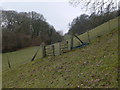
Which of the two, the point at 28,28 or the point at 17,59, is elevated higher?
the point at 28,28

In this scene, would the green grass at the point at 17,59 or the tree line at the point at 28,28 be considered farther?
the tree line at the point at 28,28

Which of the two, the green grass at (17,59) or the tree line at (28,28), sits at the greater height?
the tree line at (28,28)

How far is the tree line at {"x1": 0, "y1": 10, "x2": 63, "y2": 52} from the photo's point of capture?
4403 centimetres

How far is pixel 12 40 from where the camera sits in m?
40.2

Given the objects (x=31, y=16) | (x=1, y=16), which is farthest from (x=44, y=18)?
(x=1, y=16)

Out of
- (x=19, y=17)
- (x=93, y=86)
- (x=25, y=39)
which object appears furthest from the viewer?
(x=19, y=17)

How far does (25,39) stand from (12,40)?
4681 millimetres

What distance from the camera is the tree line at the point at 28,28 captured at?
4403cm

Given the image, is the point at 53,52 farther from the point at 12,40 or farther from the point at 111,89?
the point at 12,40

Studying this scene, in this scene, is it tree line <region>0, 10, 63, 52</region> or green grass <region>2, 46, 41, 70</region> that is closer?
green grass <region>2, 46, 41, 70</region>

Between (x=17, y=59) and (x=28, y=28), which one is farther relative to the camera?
(x=28, y=28)

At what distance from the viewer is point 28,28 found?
48219mm

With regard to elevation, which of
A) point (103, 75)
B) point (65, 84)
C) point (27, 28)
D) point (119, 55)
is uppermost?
point (27, 28)

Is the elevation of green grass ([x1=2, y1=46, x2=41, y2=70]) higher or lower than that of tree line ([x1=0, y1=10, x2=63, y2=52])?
lower
